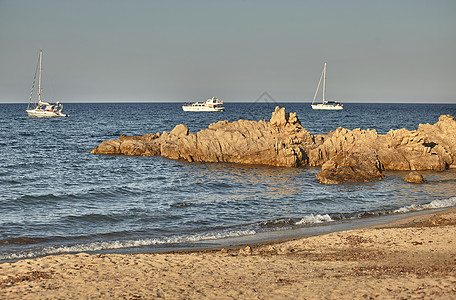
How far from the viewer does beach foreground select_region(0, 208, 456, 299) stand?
10.2 m

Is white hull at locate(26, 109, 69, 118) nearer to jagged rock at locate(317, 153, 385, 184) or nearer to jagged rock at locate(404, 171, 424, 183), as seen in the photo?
jagged rock at locate(317, 153, 385, 184)

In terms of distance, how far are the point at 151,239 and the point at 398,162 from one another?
23361 millimetres

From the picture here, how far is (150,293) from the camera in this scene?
1039 centimetres

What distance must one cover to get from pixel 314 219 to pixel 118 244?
28.1 feet

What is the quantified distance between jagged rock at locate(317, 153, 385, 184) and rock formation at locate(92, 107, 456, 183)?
2.7 inches

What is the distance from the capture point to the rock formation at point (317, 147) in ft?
112

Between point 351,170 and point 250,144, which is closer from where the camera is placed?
point 351,170

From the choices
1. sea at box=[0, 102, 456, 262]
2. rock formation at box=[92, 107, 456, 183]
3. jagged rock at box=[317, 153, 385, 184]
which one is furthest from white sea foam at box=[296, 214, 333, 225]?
rock formation at box=[92, 107, 456, 183]

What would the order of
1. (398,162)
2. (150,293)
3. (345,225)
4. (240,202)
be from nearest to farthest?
(150,293) < (345,225) < (240,202) < (398,162)

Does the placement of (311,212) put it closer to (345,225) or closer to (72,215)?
(345,225)

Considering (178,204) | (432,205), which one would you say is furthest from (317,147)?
(178,204)

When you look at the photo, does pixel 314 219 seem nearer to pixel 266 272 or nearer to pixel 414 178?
pixel 266 272

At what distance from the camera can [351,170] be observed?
29984mm

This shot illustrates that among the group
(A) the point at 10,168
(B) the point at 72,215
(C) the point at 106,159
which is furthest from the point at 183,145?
(B) the point at 72,215
